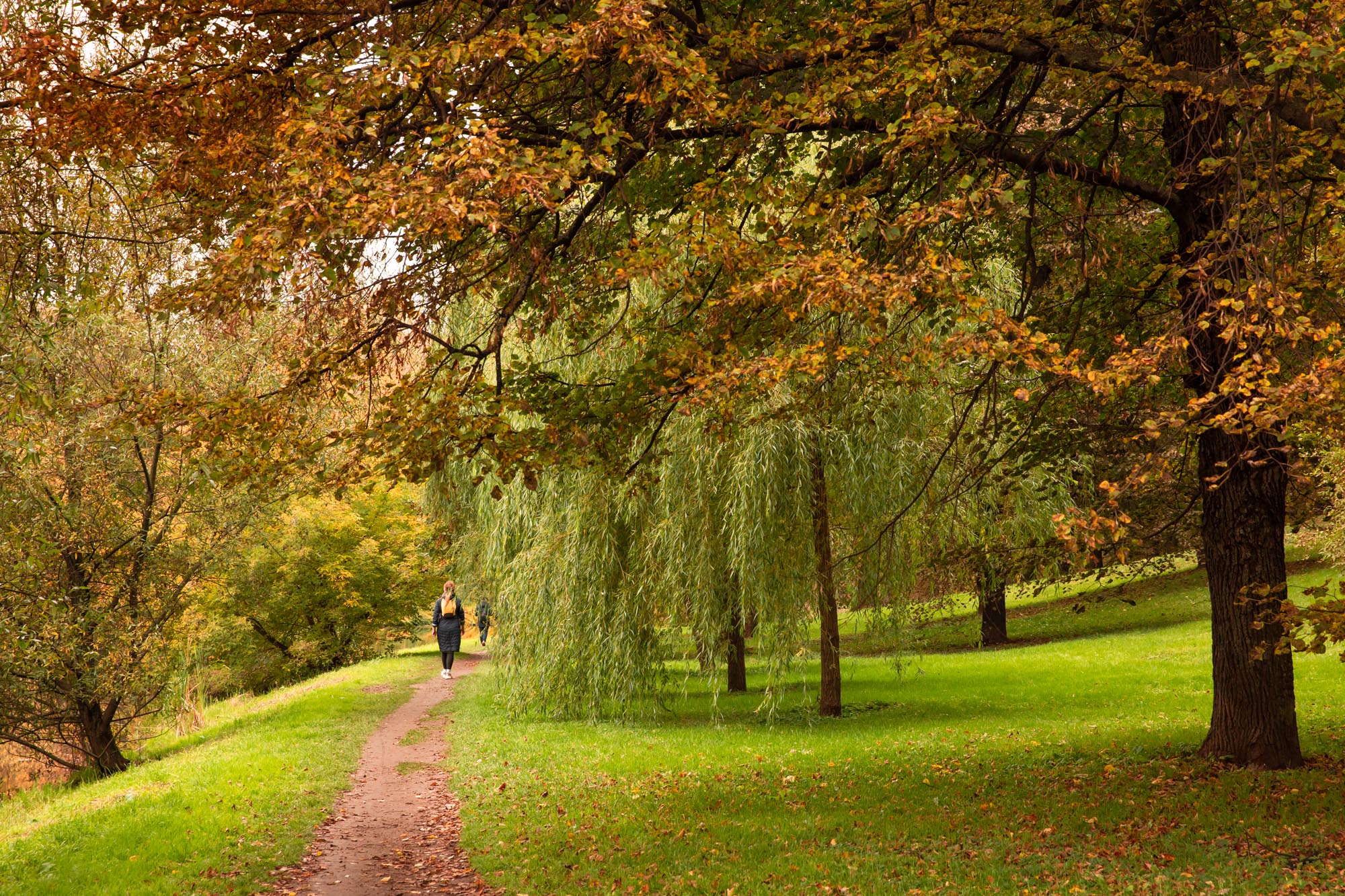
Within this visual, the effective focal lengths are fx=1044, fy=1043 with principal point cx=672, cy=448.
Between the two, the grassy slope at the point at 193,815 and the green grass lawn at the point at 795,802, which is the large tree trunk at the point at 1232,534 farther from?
the grassy slope at the point at 193,815

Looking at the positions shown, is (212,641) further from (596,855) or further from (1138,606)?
(1138,606)

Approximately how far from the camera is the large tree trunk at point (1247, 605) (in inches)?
333

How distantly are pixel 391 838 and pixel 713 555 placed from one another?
551 cm

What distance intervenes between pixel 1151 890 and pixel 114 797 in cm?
976

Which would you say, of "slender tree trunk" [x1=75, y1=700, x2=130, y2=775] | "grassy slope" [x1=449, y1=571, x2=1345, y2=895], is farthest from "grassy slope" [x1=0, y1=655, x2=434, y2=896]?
"grassy slope" [x1=449, y1=571, x2=1345, y2=895]

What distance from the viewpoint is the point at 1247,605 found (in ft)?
27.2

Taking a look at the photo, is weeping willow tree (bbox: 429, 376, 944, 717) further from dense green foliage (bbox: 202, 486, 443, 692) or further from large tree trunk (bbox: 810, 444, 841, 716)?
dense green foliage (bbox: 202, 486, 443, 692)

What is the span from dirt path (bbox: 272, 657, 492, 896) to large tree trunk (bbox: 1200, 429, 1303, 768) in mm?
6296

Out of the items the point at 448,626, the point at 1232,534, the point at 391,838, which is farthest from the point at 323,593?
the point at 1232,534

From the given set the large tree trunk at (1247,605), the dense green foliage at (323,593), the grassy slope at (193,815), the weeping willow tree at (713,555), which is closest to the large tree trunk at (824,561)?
the weeping willow tree at (713,555)

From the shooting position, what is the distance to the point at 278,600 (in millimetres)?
28422

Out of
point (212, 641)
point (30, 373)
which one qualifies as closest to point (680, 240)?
point (30, 373)

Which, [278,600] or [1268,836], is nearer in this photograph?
[1268,836]

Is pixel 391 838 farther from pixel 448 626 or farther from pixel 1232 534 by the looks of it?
pixel 448 626
